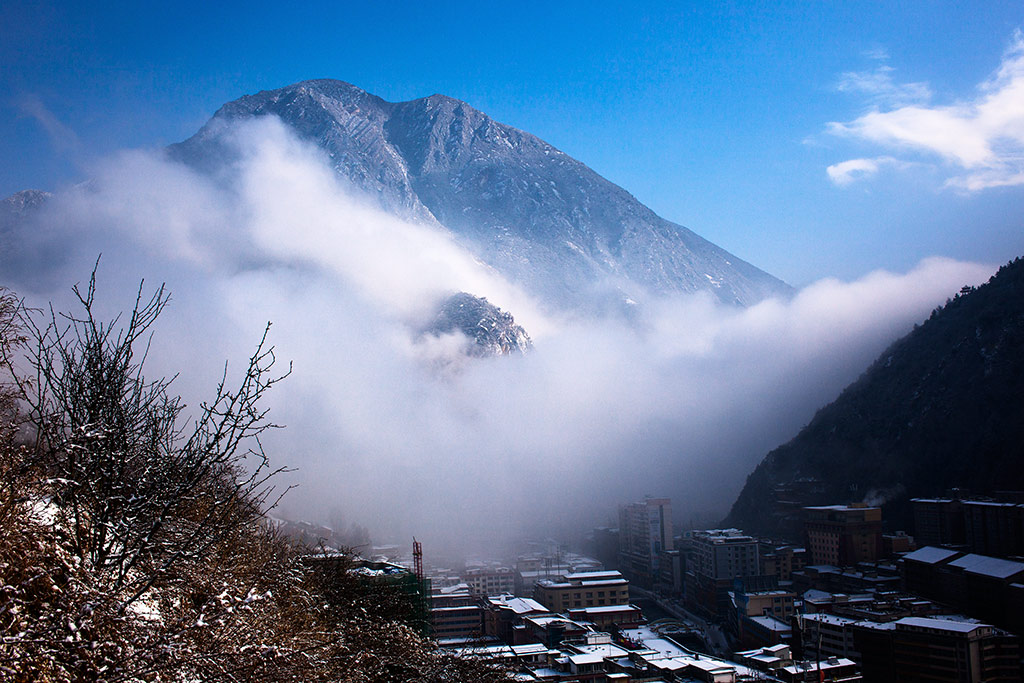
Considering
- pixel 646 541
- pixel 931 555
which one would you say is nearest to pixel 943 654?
pixel 931 555

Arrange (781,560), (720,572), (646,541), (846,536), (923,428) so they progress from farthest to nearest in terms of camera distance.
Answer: (923,428) → (646,541) → (781,560) → (846,536) → (720,572)

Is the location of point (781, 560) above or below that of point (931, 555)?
below

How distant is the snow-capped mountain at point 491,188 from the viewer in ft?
358

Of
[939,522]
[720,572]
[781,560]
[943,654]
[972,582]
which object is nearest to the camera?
[943,654]

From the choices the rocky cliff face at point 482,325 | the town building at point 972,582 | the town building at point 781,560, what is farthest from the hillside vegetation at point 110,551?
the rocky cliff face at point 482,325

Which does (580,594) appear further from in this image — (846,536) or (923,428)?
(923,428)

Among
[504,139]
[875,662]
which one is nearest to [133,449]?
[875,662]

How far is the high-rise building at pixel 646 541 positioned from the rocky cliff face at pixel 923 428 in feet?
27.5

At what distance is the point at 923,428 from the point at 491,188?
A: 79256mm

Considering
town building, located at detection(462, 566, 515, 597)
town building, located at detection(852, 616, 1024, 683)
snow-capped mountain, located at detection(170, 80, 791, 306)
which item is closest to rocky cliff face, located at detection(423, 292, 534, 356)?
snow-capped mountain, located at detection(170, 80, 791, 306)

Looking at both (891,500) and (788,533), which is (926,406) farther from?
(788,533)

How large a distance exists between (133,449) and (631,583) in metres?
45.5

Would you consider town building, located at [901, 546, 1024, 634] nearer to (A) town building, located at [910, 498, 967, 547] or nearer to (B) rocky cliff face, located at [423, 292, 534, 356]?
(A) town building, located at [910, 498, 967, 547]

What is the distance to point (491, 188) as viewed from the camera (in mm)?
114688
